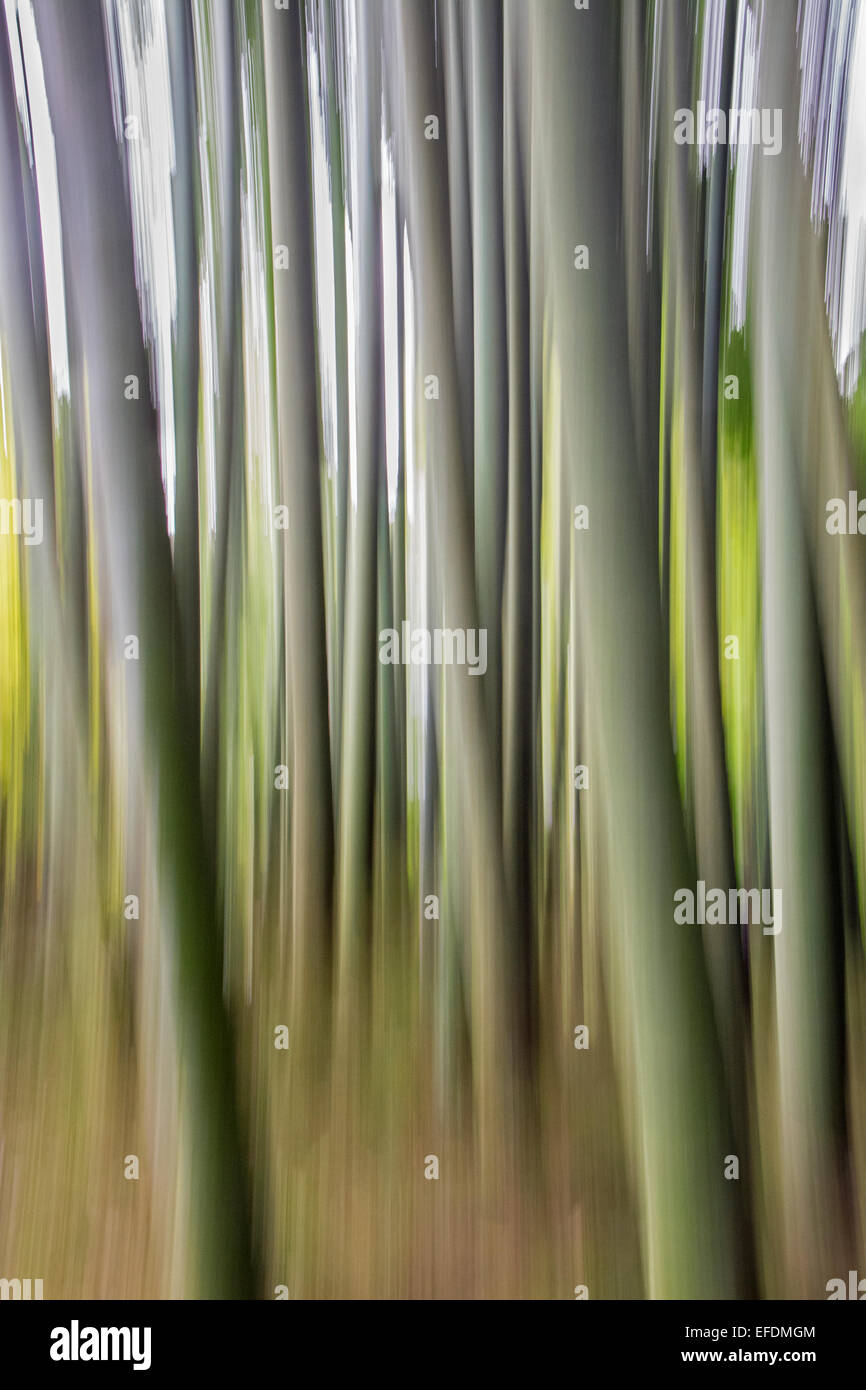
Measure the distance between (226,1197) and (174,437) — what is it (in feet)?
2.60

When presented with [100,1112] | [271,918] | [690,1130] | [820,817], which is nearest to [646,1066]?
[690,1130]

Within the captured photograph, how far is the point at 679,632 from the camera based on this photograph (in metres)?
0.91

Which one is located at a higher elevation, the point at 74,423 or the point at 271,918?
the point at 74,423

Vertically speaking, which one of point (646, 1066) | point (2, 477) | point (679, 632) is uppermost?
point (2, 477)

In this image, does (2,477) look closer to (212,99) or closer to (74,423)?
(74,423)

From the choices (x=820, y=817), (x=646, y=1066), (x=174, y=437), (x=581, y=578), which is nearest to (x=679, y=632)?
(x=581, y=578)

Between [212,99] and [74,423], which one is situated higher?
[212,99]

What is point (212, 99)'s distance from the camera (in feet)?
3.01

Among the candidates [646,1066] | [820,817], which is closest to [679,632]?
[820,817]

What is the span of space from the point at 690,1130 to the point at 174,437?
895 millimetres

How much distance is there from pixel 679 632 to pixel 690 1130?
20.1 inches
